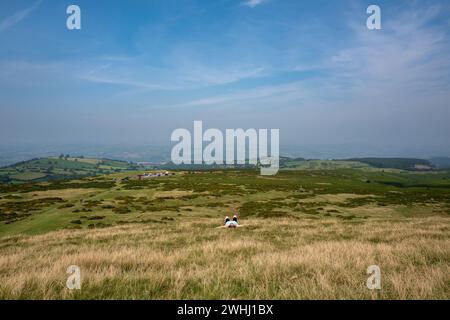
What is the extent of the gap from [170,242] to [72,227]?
18.9 meters

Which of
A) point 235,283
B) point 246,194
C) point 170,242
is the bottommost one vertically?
point 246,194

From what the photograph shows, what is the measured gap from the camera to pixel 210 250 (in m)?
11.4

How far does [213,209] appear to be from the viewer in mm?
44969

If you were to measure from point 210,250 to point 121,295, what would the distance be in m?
5.80

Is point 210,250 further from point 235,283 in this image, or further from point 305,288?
point 305,288

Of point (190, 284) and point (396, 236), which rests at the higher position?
point (190, 284)

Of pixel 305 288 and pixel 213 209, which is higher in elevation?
pixel 305 288

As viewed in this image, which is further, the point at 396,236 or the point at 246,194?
the point at 246,194
